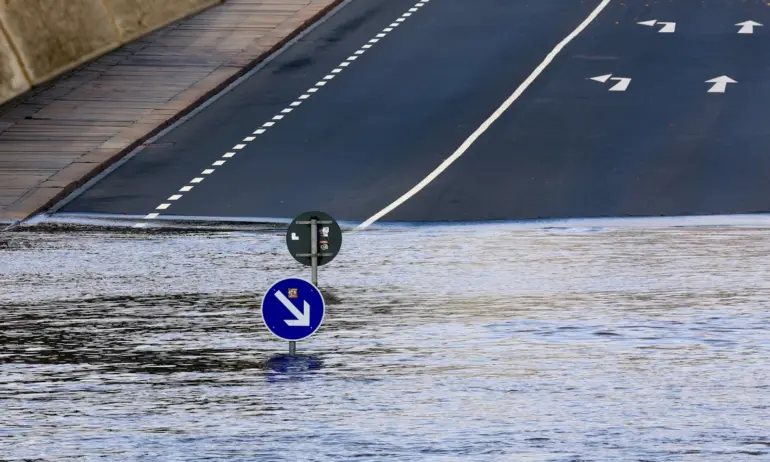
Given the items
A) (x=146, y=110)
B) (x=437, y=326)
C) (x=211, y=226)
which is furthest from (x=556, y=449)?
(x=146, y=110)

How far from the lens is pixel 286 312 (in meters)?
21.8

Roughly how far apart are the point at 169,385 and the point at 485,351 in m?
4.19

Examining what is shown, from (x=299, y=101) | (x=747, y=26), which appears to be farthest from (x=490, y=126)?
(x=747, y=26)

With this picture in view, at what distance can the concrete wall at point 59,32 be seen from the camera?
162 feet

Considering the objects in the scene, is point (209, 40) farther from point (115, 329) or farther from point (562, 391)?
point (562, 391)

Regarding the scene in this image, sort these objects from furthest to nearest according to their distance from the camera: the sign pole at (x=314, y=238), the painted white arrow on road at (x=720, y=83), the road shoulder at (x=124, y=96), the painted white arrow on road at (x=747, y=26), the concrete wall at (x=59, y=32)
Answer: the painted white arrow on road at (x=747, y=26)
the concrete wall at (x=59, y=32)
the painted white arrow on road at (x=720, y=83)
the road shoulder at (x=124, y=96)
the sign pole at (x=314, y=238)

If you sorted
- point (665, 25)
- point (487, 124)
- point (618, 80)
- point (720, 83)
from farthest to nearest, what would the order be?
point (665, 25), point (618, 80), point (720, 83), point (487, 124)

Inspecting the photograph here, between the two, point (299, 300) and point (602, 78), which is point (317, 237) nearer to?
point (299, 300)

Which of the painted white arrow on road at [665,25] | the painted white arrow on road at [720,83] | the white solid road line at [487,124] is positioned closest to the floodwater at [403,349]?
the white solid road line at [487,124]

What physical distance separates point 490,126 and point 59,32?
13.9 m

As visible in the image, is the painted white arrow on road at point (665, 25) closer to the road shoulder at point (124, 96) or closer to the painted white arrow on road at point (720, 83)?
the painted white arrow on road at point (720, 83)

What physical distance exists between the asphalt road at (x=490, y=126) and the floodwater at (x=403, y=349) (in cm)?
374

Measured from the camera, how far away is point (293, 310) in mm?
21750

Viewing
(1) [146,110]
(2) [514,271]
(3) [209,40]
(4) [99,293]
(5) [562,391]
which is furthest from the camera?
(3) [209,40]
